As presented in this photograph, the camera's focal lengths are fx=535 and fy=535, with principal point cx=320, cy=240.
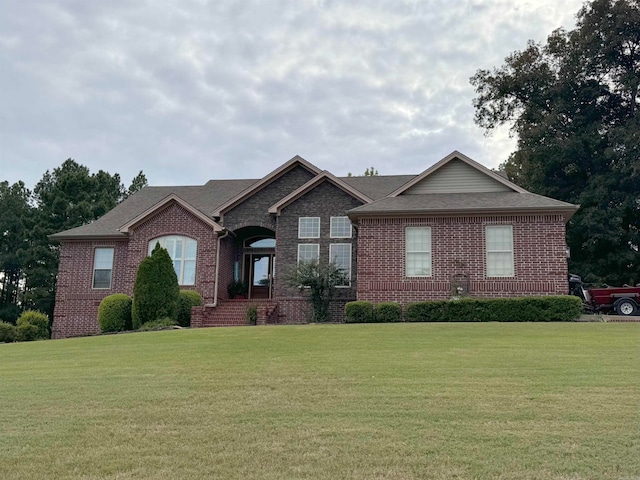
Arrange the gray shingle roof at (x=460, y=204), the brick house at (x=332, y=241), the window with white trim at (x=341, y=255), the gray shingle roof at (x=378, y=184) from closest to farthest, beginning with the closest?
1. the gray shingle roof at (x=460, y=204)
2. the brick house at (x=332, y=241)
3. the window with white trim at (x=341, y=255)
4. the gray shingle roof at (x=378, y=184)

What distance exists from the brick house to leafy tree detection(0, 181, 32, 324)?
22723mm

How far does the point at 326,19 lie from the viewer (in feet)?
52.3

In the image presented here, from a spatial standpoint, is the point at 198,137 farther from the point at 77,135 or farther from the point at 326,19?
the point at 326,19

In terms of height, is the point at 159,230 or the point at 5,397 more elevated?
the point at 159,230

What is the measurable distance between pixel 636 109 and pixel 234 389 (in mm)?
32271

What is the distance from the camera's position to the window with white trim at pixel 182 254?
74.9 feet

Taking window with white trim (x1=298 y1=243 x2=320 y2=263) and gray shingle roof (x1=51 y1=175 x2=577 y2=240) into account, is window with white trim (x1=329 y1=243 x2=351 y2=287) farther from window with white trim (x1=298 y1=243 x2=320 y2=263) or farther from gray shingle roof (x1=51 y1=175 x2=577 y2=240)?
gray shingle roof (x1=51 y1=175 x2=577 y2=240)

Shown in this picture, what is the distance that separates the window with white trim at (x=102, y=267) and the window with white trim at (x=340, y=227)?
34.0 ft

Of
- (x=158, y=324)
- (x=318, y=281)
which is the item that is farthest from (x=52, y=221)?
(x=318, y=281)

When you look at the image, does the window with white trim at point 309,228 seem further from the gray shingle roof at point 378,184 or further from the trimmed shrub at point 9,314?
the trimmed shrub at point 9,314

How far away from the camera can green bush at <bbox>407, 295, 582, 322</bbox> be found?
17.0 metres

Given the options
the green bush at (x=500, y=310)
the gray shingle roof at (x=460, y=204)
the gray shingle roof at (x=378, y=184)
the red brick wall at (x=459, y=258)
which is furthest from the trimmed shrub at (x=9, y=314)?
the green bush at (x=500, y=310)

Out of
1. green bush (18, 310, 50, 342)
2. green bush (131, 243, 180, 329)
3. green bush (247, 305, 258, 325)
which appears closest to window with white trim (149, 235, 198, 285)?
green bush (131, 243, 180, 329)

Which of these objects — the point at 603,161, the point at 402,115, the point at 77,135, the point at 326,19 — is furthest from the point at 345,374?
the point at 603,161
